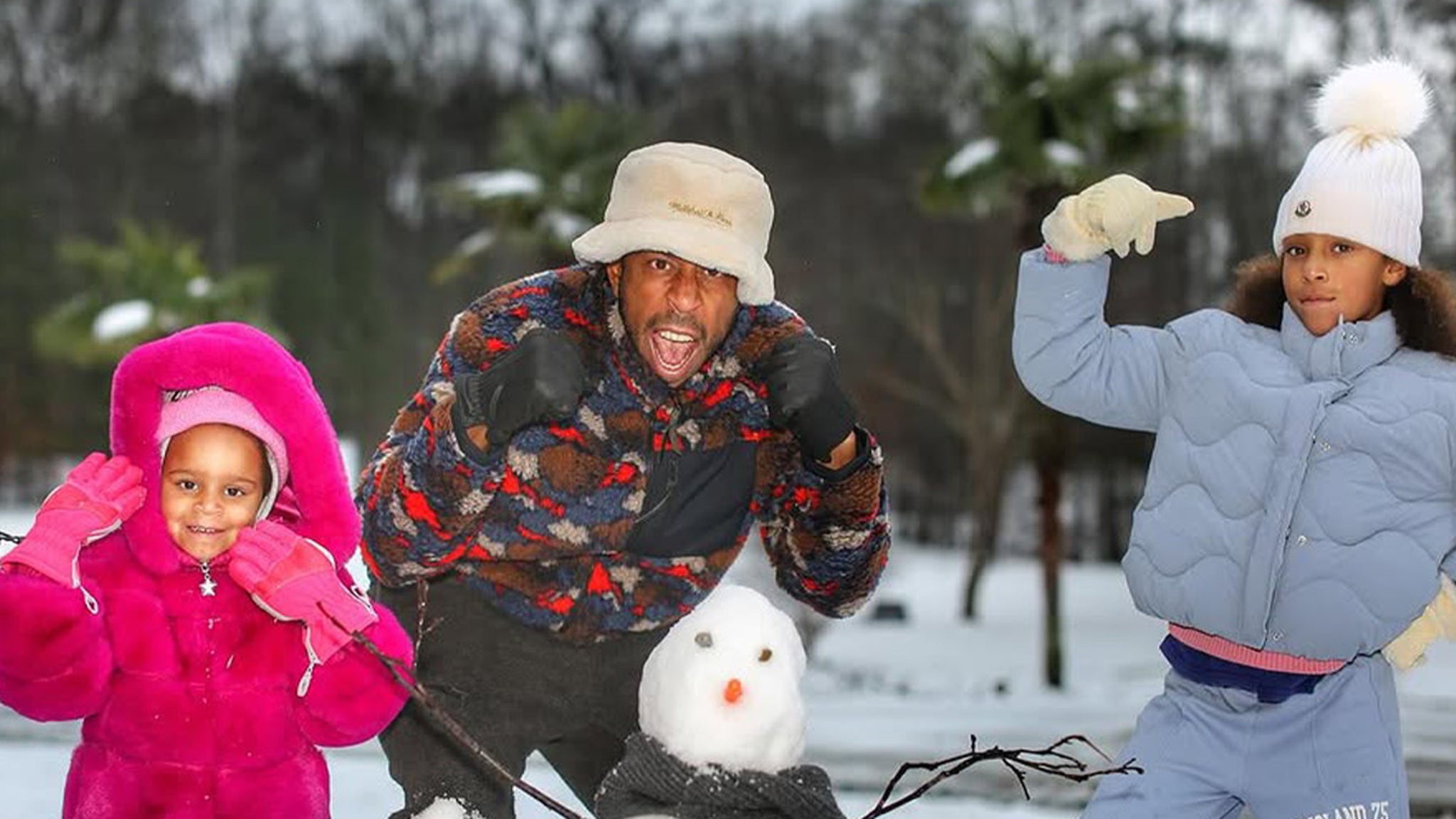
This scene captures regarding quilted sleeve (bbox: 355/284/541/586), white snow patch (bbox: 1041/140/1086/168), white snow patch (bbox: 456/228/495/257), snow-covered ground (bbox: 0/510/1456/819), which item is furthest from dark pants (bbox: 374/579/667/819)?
white snow patch (bbox: 1041/140/1086/168)

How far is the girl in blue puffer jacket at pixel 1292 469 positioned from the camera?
9.57 feet

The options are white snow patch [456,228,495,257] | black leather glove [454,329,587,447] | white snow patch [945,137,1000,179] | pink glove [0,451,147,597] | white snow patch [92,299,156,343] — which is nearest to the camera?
pink glove [0,451,147,597]

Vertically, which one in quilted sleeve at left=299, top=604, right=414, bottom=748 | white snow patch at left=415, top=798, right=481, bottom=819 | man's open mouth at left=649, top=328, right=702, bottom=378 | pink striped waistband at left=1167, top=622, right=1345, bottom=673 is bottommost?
white snow patch at left=415, top=798, right=481, bottom=819

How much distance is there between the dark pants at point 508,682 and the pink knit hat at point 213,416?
499 millimetres

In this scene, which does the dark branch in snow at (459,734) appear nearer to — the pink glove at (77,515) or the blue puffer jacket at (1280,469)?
the pink glove at (77,515)

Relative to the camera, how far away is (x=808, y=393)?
2.75 meters

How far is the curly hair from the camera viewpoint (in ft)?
10.1

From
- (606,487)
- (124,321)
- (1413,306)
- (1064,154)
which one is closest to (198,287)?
(124,321)

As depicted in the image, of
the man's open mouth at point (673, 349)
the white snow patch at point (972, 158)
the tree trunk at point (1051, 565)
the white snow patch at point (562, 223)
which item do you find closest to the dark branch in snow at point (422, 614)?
the man's open mouth at point (673, 349)

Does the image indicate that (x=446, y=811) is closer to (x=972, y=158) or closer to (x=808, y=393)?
(x=808, y=393)

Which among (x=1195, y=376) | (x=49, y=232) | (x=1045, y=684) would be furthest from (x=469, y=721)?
(x=49, y=232)

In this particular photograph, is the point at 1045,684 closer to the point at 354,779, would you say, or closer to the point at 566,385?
the point at 354,779

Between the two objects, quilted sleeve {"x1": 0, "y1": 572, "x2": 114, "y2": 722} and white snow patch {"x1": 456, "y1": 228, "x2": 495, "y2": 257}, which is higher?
white snow patch {"x1": 456, "y1": 228, "x2": 495, "y2": 257}

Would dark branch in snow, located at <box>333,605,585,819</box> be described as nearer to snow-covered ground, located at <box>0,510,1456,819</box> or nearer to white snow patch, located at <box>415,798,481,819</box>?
white snow patch, located at <box>415,798,481,819</box>
